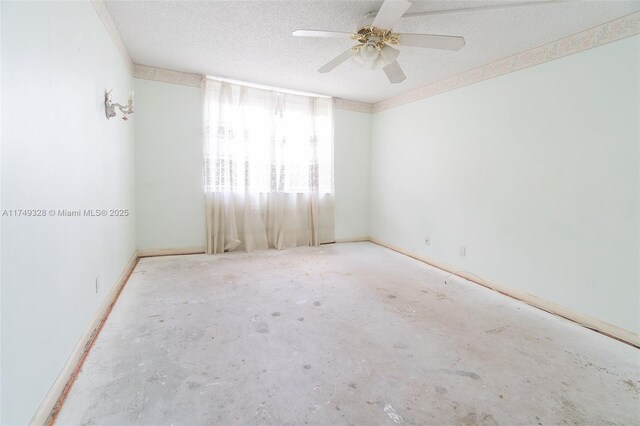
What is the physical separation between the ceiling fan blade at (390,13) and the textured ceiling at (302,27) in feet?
1.09

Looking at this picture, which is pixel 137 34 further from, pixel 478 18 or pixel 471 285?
pixel 471 285

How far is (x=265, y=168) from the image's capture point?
13.9 feet

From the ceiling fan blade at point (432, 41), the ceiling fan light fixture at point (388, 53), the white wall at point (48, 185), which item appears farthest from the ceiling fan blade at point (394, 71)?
the white wall at point (48, 185)

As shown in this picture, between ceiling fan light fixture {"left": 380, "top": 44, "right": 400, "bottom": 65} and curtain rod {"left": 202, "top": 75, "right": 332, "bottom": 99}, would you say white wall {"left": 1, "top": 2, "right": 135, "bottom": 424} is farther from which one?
ceiling fan light fixture {"left": 380, "top": 44, "right": 400, "bottom": 65}

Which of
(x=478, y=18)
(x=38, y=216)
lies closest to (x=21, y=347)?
(x=38, y=216)

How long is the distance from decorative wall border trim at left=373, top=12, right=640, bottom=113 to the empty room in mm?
14

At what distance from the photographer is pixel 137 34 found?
268 centimetres

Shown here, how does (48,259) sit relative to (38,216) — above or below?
below

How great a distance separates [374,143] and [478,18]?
2.79m

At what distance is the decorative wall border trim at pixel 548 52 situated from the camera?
2.12 m

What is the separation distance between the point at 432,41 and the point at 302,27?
1094 millimetres

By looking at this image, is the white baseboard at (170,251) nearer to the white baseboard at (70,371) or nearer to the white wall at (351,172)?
the white baseboard at (70,371)

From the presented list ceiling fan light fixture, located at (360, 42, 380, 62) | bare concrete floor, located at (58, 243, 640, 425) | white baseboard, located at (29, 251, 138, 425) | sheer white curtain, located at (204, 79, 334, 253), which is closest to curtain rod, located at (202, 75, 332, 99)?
sheer white curtain, located at (204, 79, 334, 253)

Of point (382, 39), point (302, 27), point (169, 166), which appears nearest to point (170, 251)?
point (169, 166)
